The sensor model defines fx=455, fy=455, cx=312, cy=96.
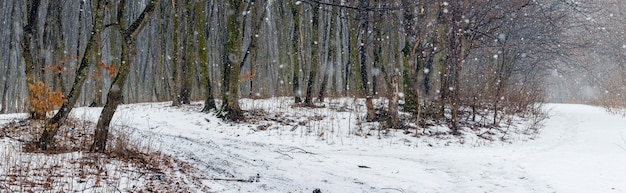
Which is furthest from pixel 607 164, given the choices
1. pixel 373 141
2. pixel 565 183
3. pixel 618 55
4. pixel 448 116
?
pixel 618 55

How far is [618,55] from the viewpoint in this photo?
98.8 ft

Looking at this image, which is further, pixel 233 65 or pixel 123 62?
pixel 233 65

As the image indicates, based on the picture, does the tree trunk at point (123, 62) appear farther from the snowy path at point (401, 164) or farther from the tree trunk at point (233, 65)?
the tree trunk at point (233, 65)

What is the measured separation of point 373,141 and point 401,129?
1.65 meters

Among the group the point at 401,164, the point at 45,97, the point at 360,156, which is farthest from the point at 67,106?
the point at 401,164

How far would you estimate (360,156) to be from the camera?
9.52 meters

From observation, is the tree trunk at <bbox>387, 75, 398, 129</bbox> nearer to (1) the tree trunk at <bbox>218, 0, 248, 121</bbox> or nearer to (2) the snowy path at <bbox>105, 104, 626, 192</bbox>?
(2) the snowy path at <bbox>105, 104, 626, 192</bbox>

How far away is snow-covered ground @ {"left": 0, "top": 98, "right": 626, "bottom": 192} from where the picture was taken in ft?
22.9

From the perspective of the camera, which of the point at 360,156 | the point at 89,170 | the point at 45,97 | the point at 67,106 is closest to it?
the point at 89,170

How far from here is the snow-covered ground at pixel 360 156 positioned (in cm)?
698

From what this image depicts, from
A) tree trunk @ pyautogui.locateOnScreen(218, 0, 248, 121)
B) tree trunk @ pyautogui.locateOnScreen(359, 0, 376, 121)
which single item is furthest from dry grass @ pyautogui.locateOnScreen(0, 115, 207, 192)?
tree trunk @ pyautogui.locateOnScreen(359, 0, 376, 121)

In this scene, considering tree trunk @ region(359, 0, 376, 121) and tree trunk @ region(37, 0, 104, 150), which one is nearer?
tree trunk @ region(37, 0, 104, 150)

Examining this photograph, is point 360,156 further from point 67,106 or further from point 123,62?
point 67,106

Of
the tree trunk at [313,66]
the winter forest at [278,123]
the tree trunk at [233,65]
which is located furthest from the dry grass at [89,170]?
the tree trunk at [313,66]
